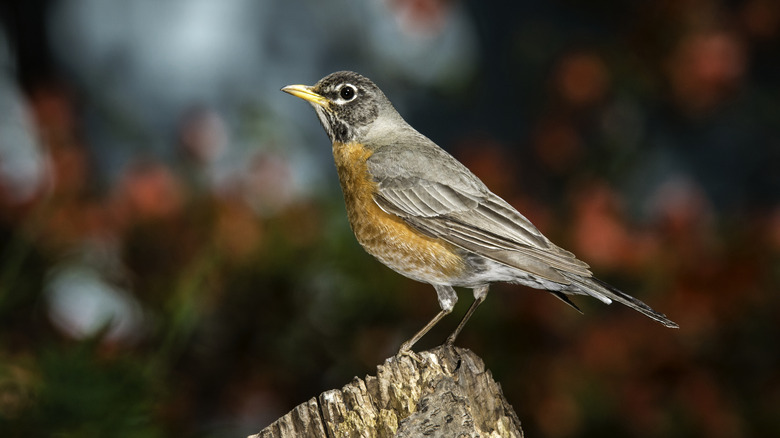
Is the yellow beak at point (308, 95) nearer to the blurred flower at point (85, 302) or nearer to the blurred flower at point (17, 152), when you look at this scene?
the blurred flower at point (85, 302)

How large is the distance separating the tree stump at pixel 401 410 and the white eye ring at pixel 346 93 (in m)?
1.72

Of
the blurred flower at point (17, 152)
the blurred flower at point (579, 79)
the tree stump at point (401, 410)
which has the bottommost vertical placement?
the tree stump at point (401, 410)

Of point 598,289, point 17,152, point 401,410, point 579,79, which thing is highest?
point 17,152

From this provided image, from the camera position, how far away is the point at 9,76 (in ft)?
23.9

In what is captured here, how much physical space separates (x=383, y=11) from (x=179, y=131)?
76.3 inches

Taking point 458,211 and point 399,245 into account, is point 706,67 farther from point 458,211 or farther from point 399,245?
point 399,245

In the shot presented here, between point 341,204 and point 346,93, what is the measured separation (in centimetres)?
163

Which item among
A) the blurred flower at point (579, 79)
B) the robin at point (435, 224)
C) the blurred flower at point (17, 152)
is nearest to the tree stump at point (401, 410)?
the robin at point (435, 224)

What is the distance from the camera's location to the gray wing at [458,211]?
341 centimetres

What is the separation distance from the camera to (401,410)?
9.27ft

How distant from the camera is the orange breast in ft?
11.5

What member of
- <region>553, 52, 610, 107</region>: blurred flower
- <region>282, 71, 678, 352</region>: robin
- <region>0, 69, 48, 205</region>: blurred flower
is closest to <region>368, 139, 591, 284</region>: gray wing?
<region>282, 71, 678, 352</region>: robin

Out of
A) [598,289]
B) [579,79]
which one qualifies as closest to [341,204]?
[579,79]

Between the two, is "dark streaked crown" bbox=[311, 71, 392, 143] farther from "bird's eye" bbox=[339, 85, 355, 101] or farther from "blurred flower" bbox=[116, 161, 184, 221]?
"blurred flower" bbox=[116, 161, 184, 221]
